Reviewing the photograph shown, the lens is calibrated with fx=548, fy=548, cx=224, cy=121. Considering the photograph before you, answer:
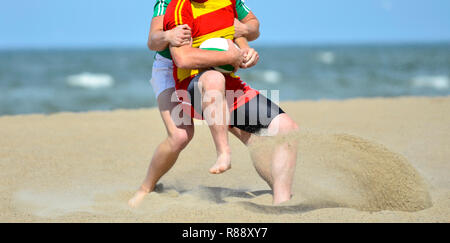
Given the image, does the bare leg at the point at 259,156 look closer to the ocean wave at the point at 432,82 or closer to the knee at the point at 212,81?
the knee at the point at 212,81

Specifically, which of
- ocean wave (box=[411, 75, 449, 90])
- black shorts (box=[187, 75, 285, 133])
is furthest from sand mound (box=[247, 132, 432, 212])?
ocean wave (box=[411, 75, 449, 90])

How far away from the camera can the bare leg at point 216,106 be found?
3.30m

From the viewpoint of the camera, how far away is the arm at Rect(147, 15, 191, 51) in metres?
3.34

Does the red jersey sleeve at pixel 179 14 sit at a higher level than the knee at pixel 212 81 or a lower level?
higher

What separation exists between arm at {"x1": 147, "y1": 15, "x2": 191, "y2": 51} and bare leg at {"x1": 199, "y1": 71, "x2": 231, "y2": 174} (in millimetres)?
255

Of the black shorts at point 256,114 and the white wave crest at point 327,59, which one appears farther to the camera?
the white wave crest at point 327,59

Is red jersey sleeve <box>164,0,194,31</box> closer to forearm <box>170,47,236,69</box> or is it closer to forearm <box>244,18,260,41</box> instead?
forearm <box>170,47,236,69</box>

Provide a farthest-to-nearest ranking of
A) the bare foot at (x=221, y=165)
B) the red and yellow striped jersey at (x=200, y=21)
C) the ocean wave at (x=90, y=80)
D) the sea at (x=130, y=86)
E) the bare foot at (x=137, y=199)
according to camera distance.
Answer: the ocean wave at (x=90, y=80) → the sea at (x=130, y=86) → the bare foot at (x=137, y=199) → the red and yellow striped jersey at (x=200, y=21) → the bare foot at (x=221, y=165)

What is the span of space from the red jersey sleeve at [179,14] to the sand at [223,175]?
0.96m

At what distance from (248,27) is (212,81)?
0.69 metres

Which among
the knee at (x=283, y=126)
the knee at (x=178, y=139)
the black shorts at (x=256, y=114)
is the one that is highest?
the black shorts at (x=256, y=114)

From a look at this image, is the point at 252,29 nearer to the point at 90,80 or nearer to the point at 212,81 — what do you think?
the point at 212,81

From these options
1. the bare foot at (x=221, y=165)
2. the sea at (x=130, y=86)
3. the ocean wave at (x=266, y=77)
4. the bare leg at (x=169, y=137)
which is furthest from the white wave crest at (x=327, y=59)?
the bare foot at (x=221, y=165)

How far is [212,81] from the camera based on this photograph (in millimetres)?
3303
